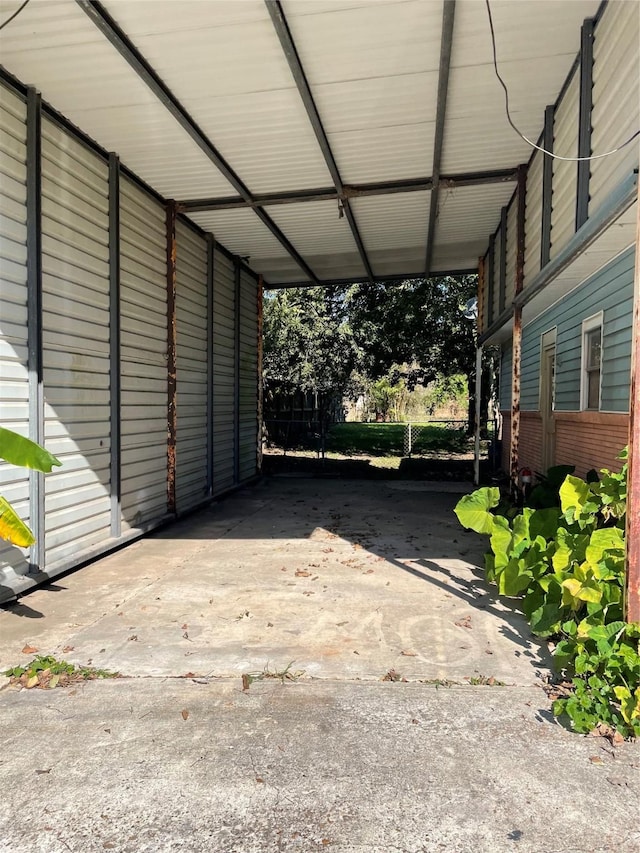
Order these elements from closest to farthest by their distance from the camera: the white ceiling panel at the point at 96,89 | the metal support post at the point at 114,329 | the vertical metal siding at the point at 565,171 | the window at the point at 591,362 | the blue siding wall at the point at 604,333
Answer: the white ceiling panel at the point at 96,89
the blue siding wall at the point at 604,333
the vertical metal siding at the point at 565,171
the window at the point at 591,362
the metal support post at the point at 114,329

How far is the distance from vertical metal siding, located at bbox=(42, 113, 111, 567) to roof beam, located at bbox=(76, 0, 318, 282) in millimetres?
1123

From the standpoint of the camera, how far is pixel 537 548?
4109 mm

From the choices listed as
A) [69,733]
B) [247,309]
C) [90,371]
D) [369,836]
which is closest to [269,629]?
[69,733]

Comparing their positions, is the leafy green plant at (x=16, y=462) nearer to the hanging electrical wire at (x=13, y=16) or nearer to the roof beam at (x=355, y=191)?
the hanging electrical wire at (x=13, y=16)

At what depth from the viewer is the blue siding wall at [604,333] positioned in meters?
4.80

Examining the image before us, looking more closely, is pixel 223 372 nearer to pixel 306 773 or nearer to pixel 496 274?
pixel 496 274

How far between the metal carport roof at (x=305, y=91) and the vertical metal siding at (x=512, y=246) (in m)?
0.27

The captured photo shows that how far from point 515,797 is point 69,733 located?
2.07 metres

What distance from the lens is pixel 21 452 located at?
319cm

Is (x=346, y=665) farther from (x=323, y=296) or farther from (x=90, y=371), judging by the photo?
(x=323, y=296)

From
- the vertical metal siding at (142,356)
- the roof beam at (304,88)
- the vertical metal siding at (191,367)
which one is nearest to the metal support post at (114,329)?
the vertical metal siding at (142,356)

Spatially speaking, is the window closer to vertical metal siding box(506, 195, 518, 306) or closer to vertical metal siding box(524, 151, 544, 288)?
vertical metal siding box(524, 151, 544, 288)

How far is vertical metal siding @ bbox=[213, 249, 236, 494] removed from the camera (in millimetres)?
9633

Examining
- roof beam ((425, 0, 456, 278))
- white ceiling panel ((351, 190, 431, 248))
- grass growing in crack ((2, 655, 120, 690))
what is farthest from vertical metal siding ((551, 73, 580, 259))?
grass growing in crack ((2, 655, 120, 690))
